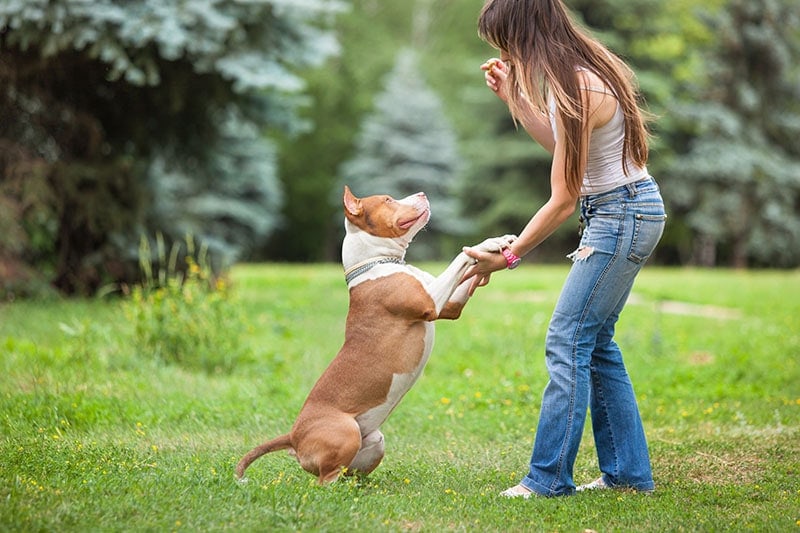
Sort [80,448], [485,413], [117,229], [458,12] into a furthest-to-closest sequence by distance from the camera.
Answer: [458,12]
[117,229]
[485,413]
[80,448]

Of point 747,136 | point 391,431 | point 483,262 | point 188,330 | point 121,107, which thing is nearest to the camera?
point 483,262

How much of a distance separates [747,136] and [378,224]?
24429mm

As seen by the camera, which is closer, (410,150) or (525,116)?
(525,116)

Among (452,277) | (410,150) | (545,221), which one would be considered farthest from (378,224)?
(410,150)

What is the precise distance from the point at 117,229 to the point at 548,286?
21.4 feet

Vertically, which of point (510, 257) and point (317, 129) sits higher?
point (510, 257)

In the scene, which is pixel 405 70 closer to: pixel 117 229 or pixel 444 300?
pixel 117 229

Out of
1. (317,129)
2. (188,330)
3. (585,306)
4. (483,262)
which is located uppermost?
(483,262)

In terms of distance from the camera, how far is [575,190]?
4.14 metres

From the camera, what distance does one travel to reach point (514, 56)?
424cm

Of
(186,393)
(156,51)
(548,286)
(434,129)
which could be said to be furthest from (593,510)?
(434,129)

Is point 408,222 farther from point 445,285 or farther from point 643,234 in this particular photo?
point 643,234

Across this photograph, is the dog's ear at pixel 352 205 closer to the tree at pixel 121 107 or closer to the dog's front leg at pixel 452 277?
the dog's front leg at pixel 452 277

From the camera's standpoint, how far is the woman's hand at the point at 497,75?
4484 millimetres
